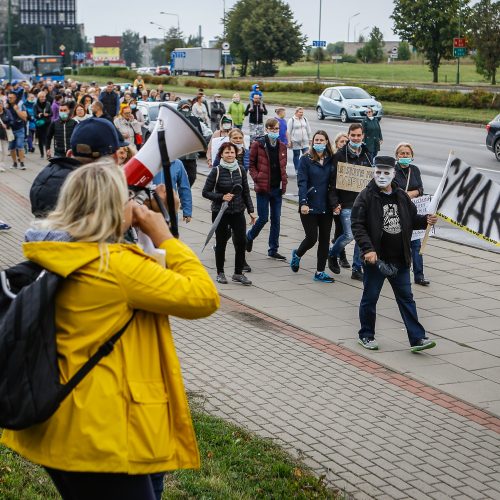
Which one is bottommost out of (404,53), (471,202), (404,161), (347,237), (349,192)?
(347,237)

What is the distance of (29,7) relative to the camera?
143 metres

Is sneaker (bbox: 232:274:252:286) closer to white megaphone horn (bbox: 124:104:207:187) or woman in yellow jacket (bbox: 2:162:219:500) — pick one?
white megaphone horn (bbox: 124:104:207:187)

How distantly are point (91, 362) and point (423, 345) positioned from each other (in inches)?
232

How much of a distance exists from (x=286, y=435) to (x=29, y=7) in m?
145

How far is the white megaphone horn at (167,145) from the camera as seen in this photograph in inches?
155

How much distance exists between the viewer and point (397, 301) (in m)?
8.73

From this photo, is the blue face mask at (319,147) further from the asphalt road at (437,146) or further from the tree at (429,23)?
the tree at (429,23)

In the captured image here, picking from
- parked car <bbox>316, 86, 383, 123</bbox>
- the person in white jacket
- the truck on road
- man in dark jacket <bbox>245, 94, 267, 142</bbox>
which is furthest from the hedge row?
the person in white jacket

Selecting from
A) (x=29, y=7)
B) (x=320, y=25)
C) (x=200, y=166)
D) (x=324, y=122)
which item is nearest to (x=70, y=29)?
(x=29, y=7)

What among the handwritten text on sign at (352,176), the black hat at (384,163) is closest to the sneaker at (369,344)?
the black hat at (384,163)

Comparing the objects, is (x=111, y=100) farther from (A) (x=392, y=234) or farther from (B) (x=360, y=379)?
(B) (x=360, y=379)

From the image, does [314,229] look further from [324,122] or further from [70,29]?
→ [70,29]

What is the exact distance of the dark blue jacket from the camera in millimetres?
11789

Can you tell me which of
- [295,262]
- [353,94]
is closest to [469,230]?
[295,262]
